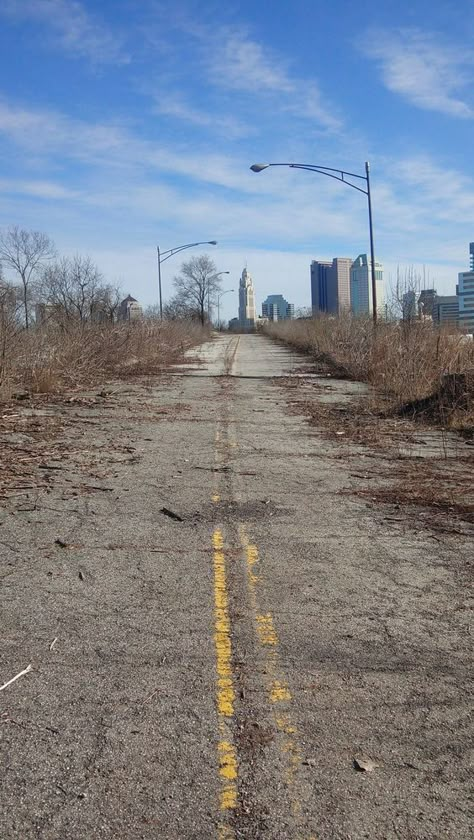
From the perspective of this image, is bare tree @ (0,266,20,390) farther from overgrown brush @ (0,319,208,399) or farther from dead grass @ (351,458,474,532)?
dead grass @ (351,458,474,532)

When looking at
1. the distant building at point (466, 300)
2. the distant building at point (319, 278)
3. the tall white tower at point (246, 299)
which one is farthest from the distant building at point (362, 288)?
the tall white tower at point (246, 299)

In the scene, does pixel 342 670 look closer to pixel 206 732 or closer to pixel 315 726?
pixel 315 726

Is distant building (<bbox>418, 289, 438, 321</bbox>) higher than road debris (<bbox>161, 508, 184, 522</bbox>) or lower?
higher

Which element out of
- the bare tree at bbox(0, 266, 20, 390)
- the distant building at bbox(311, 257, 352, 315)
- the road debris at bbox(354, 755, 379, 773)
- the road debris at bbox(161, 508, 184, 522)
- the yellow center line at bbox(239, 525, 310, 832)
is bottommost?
the road debris at bbox(354, 755, 379, 773)

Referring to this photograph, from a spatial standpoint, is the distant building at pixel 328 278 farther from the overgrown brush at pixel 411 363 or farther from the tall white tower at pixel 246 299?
the tall white tower at pixel 246 299

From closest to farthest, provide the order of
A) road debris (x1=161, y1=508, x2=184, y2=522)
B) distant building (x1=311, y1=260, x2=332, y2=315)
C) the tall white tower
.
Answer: road debris (x1=161, y1=508, x2=184, y2=522) → distant building (x1=311, y1=260, x2=332, y2=315) → the tall white tower

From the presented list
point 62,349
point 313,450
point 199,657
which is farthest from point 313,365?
point 199,657

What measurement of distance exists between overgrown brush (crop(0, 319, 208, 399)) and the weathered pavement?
8831 millimetres

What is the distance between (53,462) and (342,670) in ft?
20.8

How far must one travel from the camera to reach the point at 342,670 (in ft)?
12.3

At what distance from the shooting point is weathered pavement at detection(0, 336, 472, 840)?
270cm

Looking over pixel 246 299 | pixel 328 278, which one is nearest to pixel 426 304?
pixel 328 278

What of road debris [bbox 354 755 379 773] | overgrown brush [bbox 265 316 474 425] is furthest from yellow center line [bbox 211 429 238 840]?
overgrown brush [bbox 265 316 474 425]

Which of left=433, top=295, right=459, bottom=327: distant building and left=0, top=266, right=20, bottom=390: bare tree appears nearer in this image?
left=0, top=266, right=20, bottom=390: bare tree
